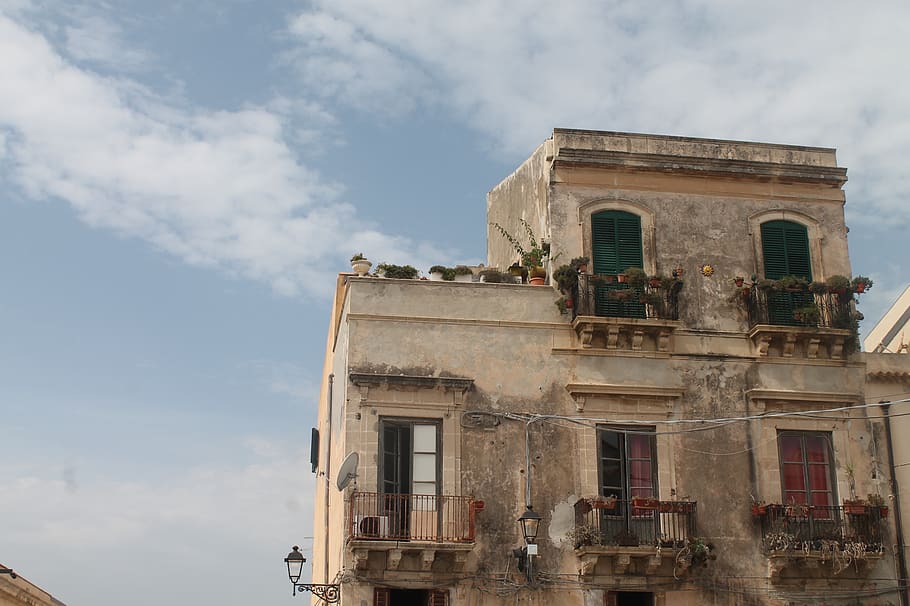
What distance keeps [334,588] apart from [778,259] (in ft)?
34.1

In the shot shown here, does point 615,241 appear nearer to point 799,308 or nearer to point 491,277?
point 491,277

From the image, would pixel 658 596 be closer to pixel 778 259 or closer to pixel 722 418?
pixel 722 418

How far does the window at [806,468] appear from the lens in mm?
20500

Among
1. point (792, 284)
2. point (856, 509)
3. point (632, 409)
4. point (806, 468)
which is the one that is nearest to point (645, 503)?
point (632, 409)

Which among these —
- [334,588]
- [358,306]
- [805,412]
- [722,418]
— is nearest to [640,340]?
[722,418]

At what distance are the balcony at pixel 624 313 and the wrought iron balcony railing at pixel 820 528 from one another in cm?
352

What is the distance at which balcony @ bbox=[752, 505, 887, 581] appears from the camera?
19500 mm

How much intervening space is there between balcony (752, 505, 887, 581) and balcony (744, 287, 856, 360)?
9.60 feet

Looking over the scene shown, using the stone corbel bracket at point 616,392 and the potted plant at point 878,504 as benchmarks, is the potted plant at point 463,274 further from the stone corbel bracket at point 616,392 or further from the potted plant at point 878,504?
the potted plant at point 878,504

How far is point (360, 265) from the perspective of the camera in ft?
71.6

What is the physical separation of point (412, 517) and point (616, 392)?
4308 mm

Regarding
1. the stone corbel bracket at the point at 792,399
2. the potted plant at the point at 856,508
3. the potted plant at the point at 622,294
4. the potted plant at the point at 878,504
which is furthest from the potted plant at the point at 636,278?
the potted plant at the point at 878,504

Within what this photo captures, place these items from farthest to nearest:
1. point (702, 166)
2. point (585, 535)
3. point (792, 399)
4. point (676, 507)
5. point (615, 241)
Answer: point (702, 166)
point (615, 241)
point (792, 399)
point (676, 507)
point (585, 535)

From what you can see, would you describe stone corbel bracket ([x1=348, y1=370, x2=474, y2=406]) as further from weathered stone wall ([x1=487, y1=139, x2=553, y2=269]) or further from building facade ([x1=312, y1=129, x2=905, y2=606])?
weathered stone wall ([x1=487, y1=139, x2=553, y2=269])
